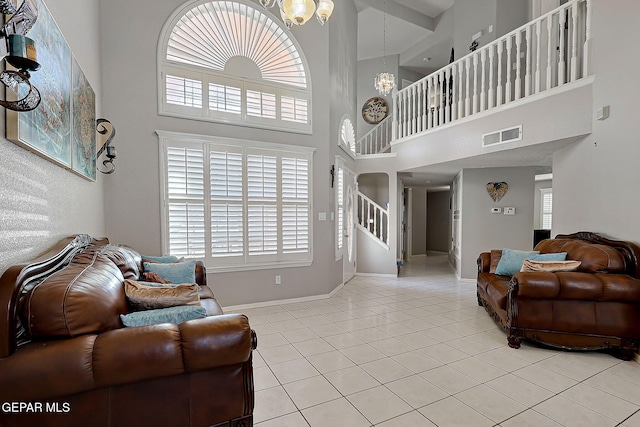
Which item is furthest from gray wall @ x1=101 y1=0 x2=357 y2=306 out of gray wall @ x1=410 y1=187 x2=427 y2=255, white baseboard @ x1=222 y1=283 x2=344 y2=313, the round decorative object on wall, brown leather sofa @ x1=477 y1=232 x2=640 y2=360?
gray wall @ x1=410 y1=187 x2=427 y2=255

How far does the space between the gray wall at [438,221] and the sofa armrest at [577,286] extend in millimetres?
8566

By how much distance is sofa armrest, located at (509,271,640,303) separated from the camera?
2.73 metres

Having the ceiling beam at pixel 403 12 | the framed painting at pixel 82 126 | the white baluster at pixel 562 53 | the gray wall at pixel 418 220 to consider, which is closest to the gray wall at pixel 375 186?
the gray wall at pixel 418 220

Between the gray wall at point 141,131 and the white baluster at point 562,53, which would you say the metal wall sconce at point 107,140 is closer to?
the gray wall at point 141,131

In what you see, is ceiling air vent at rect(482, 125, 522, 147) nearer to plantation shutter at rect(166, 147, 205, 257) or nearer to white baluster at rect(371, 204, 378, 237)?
white baluster at rect(371, 204, 378, 237)

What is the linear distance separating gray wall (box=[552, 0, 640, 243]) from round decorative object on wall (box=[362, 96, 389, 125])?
17.8ft

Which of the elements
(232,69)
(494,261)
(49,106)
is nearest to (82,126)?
(49,106)

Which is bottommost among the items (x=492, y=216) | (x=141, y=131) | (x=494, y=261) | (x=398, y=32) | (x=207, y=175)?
(x=494, y=261)

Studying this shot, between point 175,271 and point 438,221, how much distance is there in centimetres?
1042

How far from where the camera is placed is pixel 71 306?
1339 mm

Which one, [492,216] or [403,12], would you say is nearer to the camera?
[492,216]

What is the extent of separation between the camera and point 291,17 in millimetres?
2590

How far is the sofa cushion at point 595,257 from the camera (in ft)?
9.48

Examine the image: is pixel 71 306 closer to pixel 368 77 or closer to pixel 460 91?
pixel 460 91
